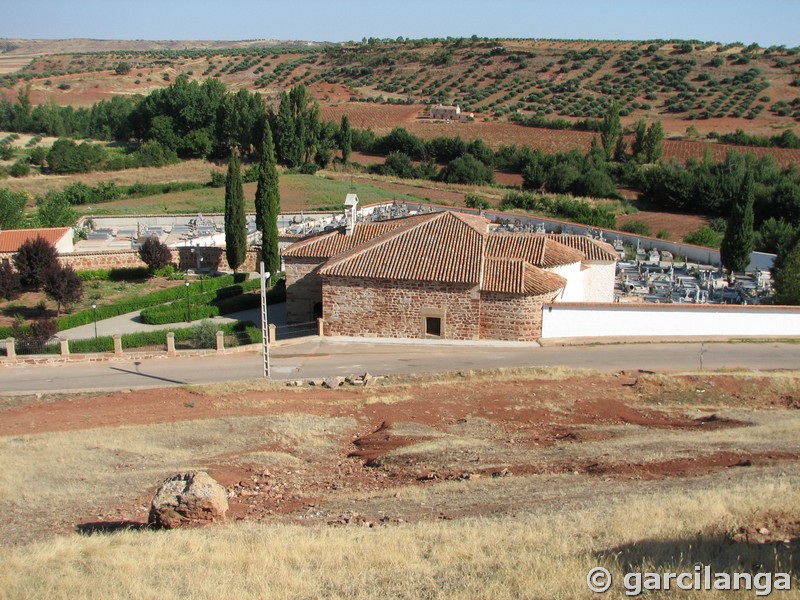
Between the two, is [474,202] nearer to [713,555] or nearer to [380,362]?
[380,362]

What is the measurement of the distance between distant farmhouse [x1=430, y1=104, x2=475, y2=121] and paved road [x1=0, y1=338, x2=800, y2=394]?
2948 inches

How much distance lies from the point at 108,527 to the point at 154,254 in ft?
86.3

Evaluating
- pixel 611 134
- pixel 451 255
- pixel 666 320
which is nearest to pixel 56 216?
pixel 451 255

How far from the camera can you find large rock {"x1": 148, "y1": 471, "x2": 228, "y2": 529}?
1291 cm

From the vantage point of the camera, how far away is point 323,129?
76375 millimetres

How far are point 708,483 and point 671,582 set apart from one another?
525 cm

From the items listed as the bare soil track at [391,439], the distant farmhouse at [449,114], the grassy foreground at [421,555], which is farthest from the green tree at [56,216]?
the distant farmhouse at [449,114]

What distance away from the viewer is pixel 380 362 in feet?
84.3

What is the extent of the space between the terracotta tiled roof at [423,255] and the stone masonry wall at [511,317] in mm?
1063

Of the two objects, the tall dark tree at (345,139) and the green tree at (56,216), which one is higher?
the tall dark tree at (345,139)

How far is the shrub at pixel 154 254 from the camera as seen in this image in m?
38.0

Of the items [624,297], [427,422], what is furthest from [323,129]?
[427,422]

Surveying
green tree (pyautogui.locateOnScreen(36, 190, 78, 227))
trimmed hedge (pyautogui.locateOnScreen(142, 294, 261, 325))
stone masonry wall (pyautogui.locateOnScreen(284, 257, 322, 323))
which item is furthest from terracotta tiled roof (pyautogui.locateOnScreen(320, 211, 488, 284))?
green tree (pyautogui.locateOnScreen(36, 190, 78, 227))

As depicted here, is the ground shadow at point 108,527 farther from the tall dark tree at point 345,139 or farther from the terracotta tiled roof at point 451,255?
the tall dark tree at point 345,139
